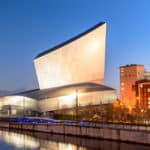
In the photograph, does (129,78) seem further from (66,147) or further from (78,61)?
(66,147)

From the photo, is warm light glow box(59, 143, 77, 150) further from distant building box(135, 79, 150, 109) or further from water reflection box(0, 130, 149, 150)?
distant building box(135, 79, 150, 109)

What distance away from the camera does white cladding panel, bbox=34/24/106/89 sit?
→ 69.8 metres

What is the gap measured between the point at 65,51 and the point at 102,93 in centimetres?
940

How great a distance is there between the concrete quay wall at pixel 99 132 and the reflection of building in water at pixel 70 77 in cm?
1625

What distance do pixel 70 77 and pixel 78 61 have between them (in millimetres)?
2990

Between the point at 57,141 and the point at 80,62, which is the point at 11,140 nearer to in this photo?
the point at 57,141

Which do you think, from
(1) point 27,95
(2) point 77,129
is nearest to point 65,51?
(1) point 27,95

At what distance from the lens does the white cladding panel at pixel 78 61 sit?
69.8 metres

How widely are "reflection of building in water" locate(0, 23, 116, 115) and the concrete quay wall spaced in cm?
1625

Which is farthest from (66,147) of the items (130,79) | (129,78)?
(130,79)

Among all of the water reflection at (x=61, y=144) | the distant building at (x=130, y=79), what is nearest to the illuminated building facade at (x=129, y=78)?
the distant building at (x=130, y=79)

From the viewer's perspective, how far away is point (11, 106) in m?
70.3

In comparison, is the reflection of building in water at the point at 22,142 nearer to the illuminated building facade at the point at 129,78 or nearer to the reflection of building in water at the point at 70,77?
the reflection of building in water at the point at 70,77

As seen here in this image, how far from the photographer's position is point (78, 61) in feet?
230
